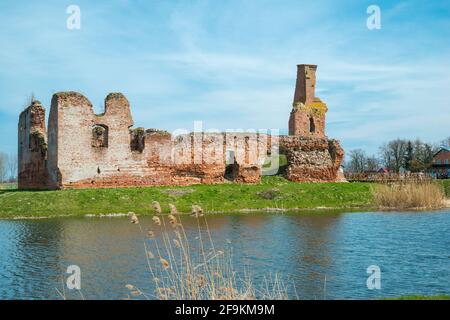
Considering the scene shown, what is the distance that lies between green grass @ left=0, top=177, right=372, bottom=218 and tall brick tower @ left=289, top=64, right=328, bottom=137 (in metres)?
10.5

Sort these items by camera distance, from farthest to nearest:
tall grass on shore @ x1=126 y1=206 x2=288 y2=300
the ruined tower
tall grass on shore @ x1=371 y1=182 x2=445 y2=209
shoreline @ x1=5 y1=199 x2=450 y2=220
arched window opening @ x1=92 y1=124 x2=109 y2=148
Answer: the ruined tower < arched window opening @ x1=92 y1=124 x2=109 y2=148 < tall grass on shore @ x1=371 y1=182 x2=445 y2=209 < shoreline @ x1=5 y1=199 x2=450 y2=220 < tall grass on shore @ x1=126 y1=206 x2=288 y2=300

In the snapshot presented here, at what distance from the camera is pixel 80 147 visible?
27.6m

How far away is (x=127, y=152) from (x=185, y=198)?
200 inches

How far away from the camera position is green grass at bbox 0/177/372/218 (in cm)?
2317

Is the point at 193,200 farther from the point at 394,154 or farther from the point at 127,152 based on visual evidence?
the point at 394,154

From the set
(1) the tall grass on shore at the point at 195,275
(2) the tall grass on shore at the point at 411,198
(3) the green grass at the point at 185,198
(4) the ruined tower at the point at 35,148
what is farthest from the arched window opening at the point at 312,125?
(1) the tall grass on shore at the point at 195,275

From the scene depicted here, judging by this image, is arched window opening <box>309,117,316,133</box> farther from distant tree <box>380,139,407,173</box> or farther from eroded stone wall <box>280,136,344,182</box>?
distant tree <box>380,139,407,173</box>

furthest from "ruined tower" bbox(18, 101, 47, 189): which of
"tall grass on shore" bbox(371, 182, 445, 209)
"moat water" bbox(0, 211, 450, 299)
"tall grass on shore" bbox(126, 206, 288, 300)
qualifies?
"tall grass on shore" bbox(371, 182, 445, 209)

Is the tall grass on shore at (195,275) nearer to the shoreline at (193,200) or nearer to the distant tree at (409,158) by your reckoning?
the shoreline at (193,200)

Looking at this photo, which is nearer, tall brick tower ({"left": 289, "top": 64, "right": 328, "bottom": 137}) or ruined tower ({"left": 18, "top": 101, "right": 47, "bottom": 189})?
ruined tower ({"left": 18, "top": 101, "right": 47, "bottom": 189})

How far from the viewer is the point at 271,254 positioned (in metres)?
12.8
